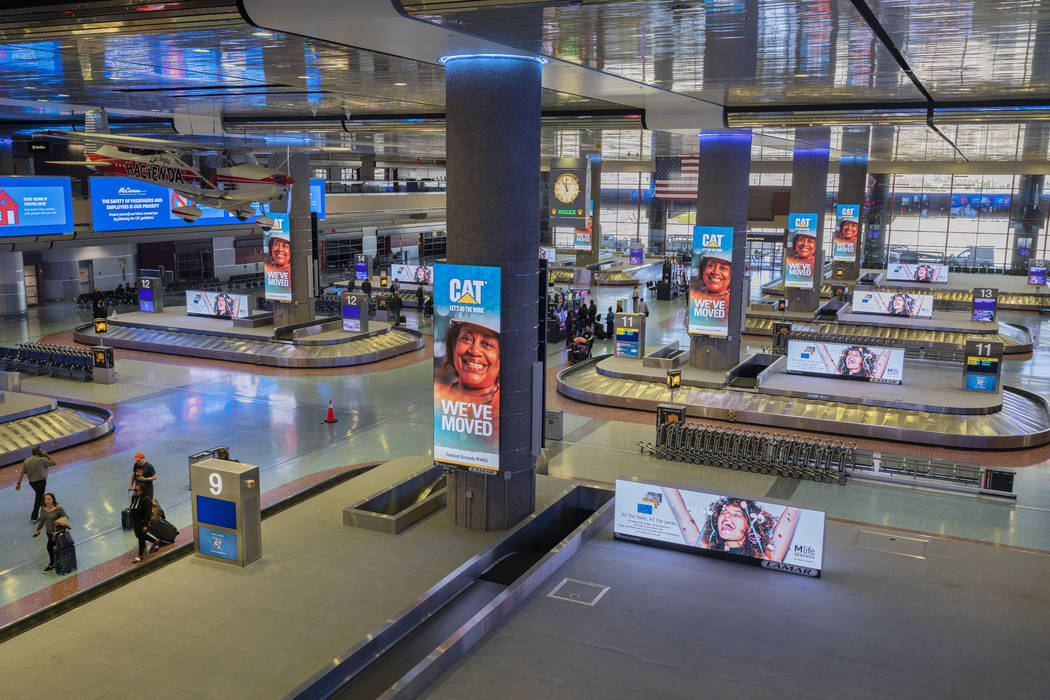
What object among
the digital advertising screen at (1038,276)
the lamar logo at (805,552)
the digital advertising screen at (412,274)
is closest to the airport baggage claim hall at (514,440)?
the lamar logo at (805,552)

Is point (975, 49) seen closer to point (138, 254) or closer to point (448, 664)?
point (448, 664)

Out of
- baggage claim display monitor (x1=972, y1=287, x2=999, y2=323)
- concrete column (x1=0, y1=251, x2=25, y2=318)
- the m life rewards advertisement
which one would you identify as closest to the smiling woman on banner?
the m life rewards advertisement

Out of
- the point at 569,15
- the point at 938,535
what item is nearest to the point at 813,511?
the point at 938,535

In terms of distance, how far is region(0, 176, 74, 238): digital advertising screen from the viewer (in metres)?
23.8

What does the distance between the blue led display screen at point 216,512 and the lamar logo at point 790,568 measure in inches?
242

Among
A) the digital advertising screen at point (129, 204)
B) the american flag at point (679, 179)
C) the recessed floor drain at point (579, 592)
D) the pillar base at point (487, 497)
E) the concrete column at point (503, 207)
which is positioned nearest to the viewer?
the recessed floor drain at point (579, 592)

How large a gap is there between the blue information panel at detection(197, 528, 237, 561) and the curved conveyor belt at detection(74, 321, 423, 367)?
14.2m

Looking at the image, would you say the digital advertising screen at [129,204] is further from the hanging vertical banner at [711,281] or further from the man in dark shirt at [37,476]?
the hanging vertical banner at [711,281]

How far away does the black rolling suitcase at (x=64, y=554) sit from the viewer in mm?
10732

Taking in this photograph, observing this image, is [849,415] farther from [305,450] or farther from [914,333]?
[914,333]

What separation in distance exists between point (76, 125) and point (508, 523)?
60.4ft

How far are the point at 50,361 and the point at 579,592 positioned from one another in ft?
59.8

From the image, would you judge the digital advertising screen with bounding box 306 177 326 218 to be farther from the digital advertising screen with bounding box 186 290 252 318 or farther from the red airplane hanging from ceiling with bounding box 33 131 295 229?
the red airplane hanging from ceiling with bounding box 33 131 295 229

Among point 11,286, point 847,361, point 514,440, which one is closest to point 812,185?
point 847,361
